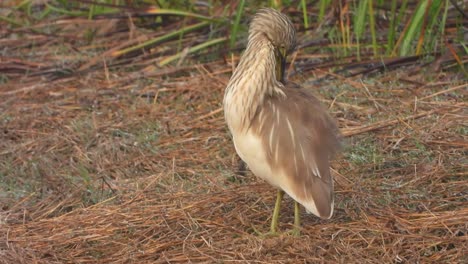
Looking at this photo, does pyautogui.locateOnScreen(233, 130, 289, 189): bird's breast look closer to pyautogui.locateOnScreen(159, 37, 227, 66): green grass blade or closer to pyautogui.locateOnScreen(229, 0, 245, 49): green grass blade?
pyautogui.locateOnScreen(229, 0, 245, 49): green grass blade

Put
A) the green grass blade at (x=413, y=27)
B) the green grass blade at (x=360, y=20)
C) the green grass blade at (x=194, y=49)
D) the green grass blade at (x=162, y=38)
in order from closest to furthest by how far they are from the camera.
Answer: the green grass blade at (x=413, y=27), the green grass blade at (x=360, y=20), the green grass blade at (x=194, y=49), the green grass blade at (x=162, y=38)

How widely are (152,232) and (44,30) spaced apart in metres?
3.28

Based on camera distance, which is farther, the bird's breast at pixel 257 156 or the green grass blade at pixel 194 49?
the green grass blade at pixel 194 49

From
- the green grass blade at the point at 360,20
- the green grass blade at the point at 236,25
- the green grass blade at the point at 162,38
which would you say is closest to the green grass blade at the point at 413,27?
the green grass blade at the point at 360,20

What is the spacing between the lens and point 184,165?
15.1 ft

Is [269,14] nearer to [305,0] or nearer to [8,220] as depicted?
[8,220]

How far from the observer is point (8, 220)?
398 cm

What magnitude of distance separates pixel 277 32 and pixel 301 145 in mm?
432

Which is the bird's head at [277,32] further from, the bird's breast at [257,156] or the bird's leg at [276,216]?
the bird's leg at [276,216]

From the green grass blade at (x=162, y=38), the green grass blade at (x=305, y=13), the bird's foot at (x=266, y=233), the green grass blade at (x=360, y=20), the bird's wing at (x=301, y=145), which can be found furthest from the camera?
the green grass blade at (x=162, y=38)

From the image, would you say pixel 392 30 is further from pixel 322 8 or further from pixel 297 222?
pixel 297 222

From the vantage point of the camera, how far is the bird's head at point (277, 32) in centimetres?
359

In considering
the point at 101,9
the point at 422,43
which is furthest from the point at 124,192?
the point at 101,9

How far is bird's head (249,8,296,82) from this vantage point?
359 centimetres
